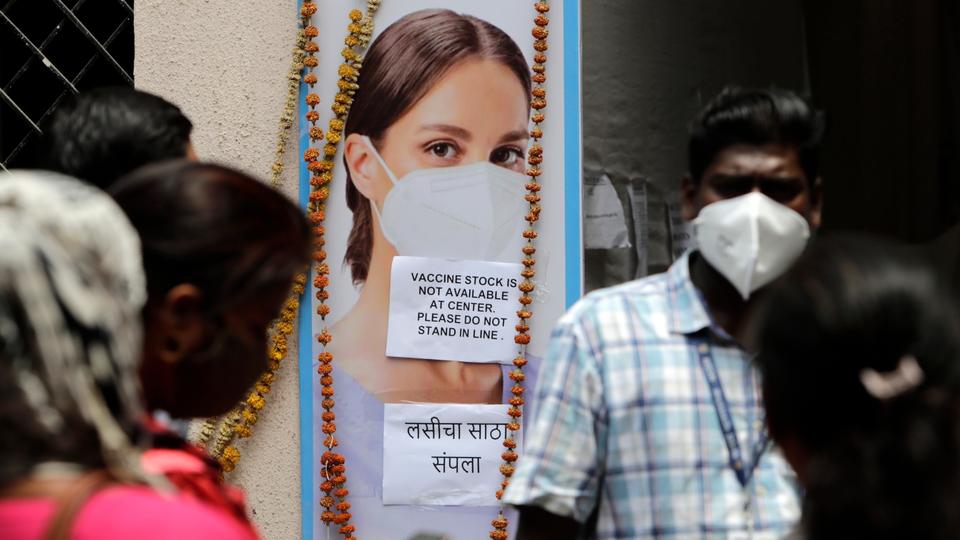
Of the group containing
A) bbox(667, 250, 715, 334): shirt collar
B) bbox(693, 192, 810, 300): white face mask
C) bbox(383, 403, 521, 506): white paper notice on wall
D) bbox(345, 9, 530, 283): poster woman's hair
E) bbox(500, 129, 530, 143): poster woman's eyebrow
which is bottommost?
bbox(383, 403, 521, 506): white paper notice on wall

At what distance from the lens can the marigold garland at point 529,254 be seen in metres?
3.68

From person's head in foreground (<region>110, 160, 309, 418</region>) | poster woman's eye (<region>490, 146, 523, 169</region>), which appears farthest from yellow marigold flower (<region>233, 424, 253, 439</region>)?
person's head in foreground (<region>110, 160, 309, 418</region>)

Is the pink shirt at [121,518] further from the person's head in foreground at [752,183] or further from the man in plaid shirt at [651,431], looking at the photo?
the person's head in foreground at [752,183]

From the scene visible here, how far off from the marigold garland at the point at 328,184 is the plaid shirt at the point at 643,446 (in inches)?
63.6

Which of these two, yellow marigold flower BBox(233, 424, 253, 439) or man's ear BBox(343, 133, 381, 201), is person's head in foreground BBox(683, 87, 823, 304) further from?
yellow marigold flower BBox(233, 424, 253, 439)

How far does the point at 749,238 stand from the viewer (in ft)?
7.54

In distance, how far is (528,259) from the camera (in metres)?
3.71

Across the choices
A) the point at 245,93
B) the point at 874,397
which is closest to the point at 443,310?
the point at 245,93

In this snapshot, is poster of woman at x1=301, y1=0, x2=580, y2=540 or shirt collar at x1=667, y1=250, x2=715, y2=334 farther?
poster of woman at x1=301, y1=0, x2=580, y2=540

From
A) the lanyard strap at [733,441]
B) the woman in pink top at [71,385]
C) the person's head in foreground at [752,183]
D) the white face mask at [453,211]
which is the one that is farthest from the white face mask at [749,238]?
the white face mask at [453,211]

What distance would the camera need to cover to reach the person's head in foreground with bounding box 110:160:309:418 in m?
1.47

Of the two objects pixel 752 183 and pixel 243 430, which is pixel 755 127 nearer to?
pixel 752 183

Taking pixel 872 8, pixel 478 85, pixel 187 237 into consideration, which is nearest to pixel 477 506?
pixel 478 85

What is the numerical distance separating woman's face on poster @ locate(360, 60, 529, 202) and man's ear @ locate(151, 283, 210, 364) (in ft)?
7.22
